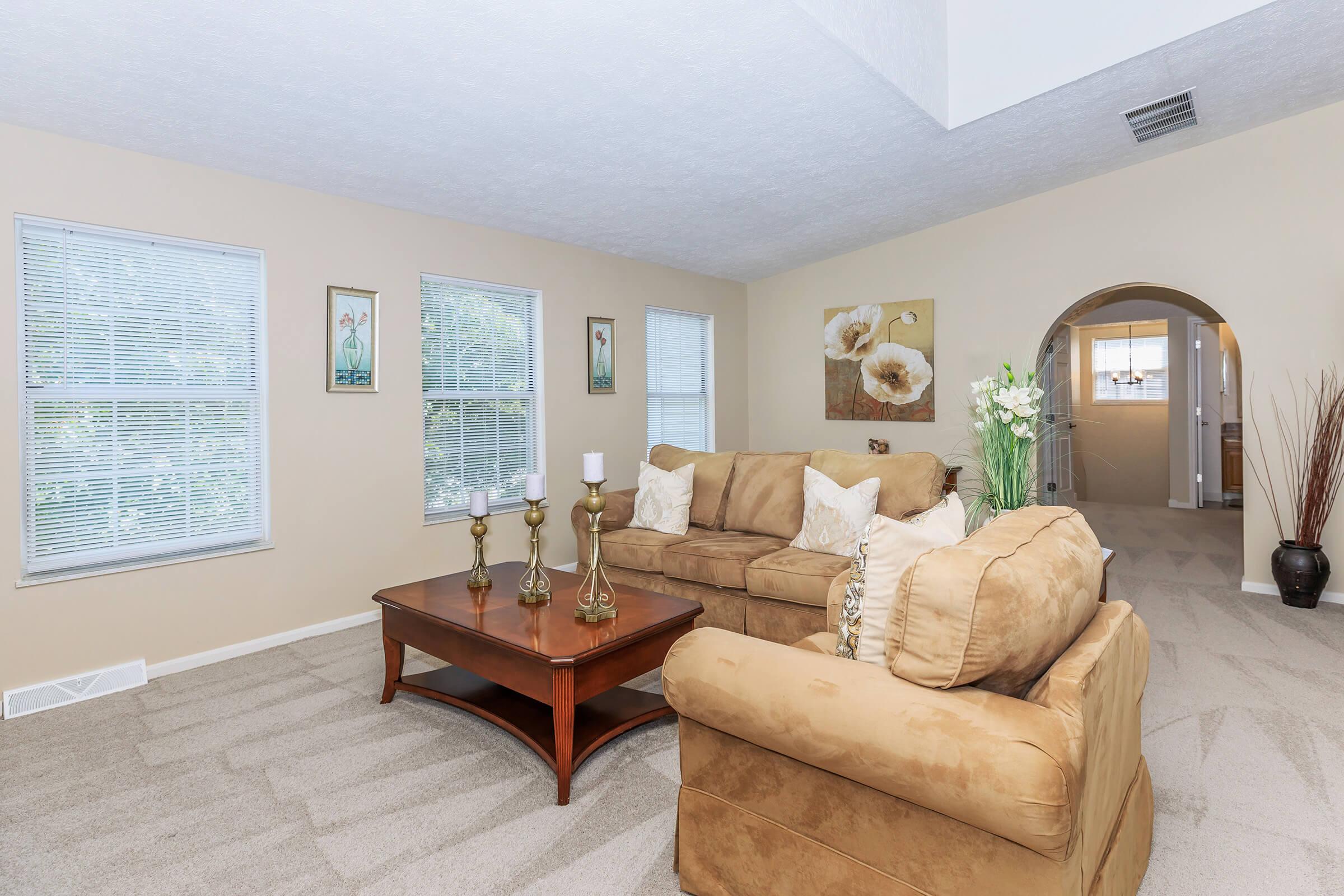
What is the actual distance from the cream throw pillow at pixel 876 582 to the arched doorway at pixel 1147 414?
624cm

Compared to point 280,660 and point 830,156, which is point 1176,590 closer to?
point 830,156

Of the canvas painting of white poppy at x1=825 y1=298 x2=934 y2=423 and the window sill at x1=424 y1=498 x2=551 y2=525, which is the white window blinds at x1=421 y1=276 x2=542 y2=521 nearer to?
the window sill at x1=424 y1=498 x2=551 y2=525

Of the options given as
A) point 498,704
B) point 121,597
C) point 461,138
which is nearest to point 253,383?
point 121,597

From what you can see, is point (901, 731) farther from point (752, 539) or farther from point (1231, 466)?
point (1231, 466)

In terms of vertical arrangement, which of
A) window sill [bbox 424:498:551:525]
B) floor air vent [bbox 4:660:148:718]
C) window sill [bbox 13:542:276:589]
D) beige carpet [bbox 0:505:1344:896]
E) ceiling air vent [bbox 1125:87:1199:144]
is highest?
ceiling air vent [bbox 1125:87:1199:144]

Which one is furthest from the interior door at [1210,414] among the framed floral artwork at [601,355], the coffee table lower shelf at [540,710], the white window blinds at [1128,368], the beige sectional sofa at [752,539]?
the coffee table lower shelf at [540,710]

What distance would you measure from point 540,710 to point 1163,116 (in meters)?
4.53

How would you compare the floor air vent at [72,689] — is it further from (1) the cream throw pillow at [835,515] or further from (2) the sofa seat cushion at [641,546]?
(1) the cream throw pillow at [835,515]

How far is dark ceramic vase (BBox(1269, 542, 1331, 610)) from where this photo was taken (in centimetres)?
409

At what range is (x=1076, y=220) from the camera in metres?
5.09

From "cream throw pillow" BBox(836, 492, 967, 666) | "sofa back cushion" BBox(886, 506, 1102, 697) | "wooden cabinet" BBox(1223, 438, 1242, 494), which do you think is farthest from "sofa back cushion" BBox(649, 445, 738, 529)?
"wooden cabinet" BBox(1223, 438, 1242, 494)

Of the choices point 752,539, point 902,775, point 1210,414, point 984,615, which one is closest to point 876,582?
point 984,615

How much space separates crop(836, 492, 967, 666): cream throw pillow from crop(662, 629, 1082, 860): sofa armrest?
10 centimetres

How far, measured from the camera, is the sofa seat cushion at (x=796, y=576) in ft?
10.6
